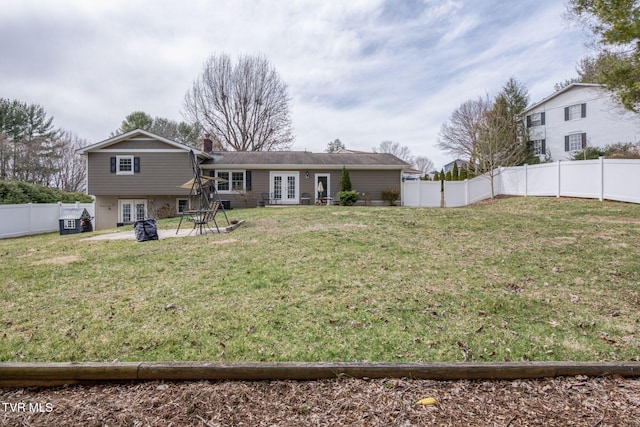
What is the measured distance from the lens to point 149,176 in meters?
18.2

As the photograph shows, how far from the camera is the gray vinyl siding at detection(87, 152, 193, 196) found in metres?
18.1

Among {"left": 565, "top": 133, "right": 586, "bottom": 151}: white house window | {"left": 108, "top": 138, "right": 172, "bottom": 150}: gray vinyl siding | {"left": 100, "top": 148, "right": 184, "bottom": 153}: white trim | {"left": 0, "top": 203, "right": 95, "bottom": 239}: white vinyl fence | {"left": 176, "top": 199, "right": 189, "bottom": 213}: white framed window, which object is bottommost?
{"left": 0, "top": 203, "right": 95, "bottom": 239}: white vinyl fence

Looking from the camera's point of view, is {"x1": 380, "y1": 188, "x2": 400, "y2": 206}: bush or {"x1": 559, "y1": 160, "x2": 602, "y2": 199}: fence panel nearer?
{"x1": 559, "y1": 160, "x2": 602, "y2": 199}: fence panel

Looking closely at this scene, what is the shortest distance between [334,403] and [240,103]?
1107 inches

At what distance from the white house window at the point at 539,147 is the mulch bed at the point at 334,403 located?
1161 inches

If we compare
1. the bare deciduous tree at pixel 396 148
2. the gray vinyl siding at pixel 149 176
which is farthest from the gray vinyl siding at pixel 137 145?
the bare deciduous tree at pixel 396 148

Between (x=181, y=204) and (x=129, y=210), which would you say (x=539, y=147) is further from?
(x=129, y=210)

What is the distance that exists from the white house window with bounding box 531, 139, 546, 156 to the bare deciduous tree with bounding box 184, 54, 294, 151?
2091 centimetres

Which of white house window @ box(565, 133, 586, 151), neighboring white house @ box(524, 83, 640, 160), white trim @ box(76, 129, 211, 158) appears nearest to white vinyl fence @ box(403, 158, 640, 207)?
neighboring white house @ box(524, 83, 640, 160)

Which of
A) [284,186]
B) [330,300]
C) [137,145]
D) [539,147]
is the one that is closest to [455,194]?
[284,186]

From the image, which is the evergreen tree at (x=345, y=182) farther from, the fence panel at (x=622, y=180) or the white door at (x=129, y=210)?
the white door at (x=129, y=210)

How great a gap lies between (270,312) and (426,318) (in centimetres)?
163

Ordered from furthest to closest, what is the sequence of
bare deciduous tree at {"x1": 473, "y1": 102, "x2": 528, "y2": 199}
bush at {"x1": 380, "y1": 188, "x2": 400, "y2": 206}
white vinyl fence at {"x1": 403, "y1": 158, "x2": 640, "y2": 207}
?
bare deciduous tree at {"x1": 473, "y1": 102, "x2": 528, "y2": 199}, bush at {"x1": 380, "y1": 188, "x2": 400, "y2": 206}, white vinyl fence at {"x1": 403, "y1": 158, "x2": 640, "y2": 207}

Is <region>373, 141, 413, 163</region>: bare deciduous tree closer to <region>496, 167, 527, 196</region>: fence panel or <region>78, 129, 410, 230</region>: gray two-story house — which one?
<region>78, 129, 410, 230</region>: gray two-story house
